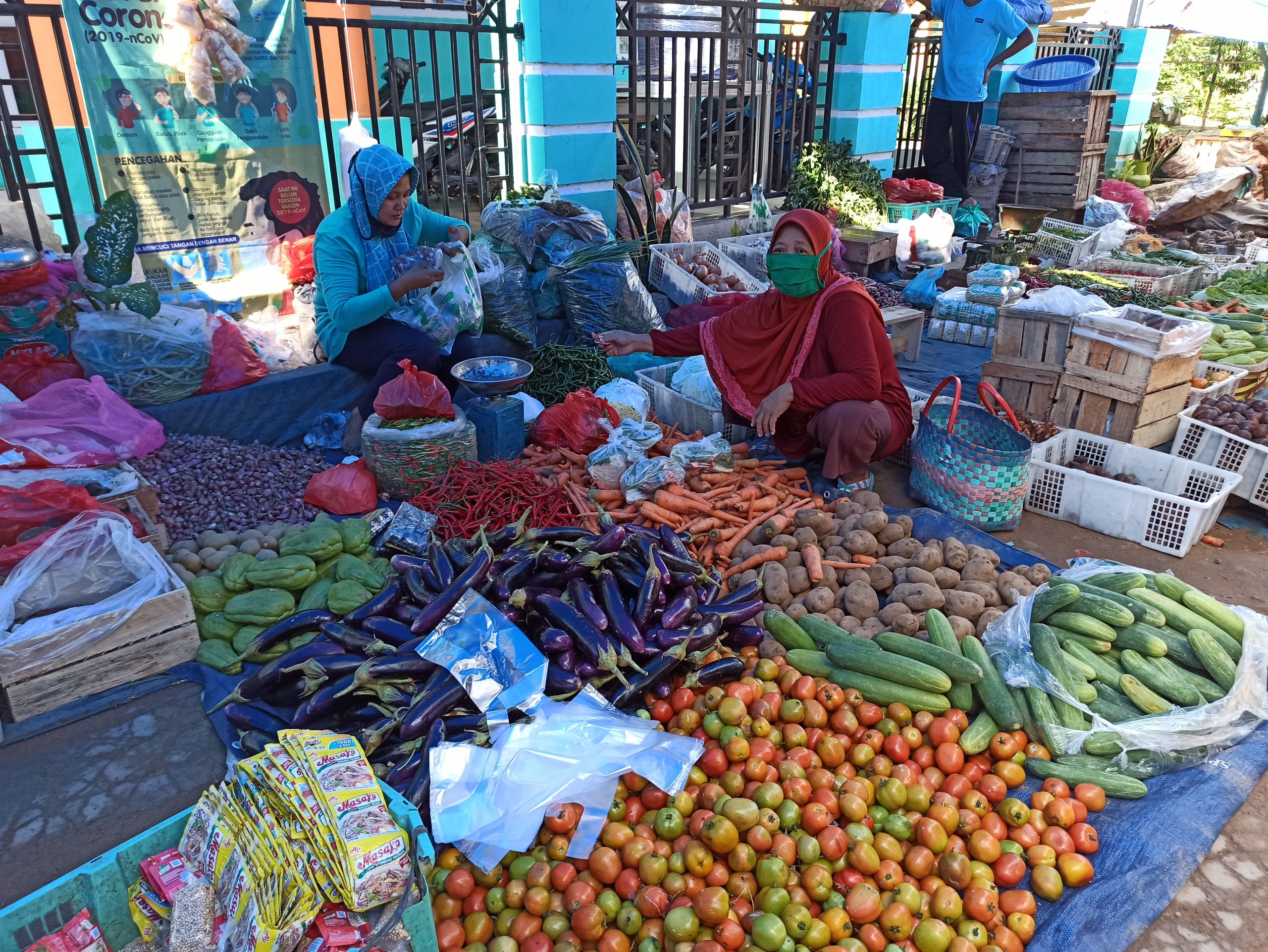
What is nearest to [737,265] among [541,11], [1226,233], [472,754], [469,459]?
[541,11]

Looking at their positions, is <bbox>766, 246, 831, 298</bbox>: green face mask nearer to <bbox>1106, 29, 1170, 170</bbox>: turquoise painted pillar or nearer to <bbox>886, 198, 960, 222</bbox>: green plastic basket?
<bbox>886, 198, 960, 222</bbox>: green plastic basket

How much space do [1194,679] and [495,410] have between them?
3.26m

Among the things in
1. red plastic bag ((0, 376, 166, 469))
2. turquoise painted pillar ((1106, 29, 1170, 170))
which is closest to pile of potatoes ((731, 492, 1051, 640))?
red plastic bag ((0, 376, 166, 469))

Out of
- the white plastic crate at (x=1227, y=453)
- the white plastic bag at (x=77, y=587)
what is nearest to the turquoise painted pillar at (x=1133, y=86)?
the white plastic crate at (x=1227, y=453)

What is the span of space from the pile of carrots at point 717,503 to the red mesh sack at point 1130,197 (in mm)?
9807

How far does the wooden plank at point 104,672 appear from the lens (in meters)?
2.72

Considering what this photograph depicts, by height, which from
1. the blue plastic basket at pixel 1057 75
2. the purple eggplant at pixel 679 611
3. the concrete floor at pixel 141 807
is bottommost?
the concrete floor at pixel 141 807

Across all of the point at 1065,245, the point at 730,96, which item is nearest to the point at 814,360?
the point at 1065,245

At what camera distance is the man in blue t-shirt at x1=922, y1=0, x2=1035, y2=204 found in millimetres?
9570

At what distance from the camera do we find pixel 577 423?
4.48 m

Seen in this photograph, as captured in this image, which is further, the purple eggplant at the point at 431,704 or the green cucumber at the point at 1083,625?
the green cucumber at the point at 1083,625

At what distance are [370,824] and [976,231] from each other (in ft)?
32.7

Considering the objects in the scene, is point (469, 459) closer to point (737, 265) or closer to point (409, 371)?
point (409, 371)

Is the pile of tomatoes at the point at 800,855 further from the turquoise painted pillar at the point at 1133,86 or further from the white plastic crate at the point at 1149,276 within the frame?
the turquoise painted pillar at the point at 1133,86
